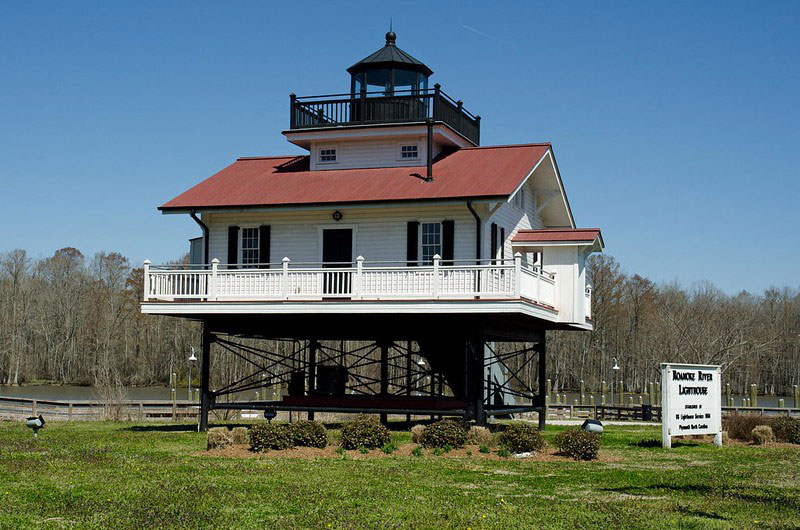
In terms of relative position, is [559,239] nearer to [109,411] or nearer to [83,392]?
[109,411]

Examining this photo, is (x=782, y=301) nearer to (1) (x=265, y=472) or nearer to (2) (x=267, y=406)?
(2) (x=267, y=406)

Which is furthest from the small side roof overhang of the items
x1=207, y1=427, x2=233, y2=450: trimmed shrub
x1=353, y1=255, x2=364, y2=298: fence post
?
x1=207, y1=427, x2=233, y2=450: trimmed shrub

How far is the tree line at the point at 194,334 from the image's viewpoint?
92000mm

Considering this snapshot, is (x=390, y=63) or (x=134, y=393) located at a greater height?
(x=390, y=63)

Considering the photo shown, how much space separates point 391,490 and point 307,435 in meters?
6.96

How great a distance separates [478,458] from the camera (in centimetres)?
2255

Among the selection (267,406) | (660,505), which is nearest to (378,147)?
(267,406)

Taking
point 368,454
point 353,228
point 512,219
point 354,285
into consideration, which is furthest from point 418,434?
point 512,219

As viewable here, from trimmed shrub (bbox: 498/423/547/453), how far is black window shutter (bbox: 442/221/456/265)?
7409mm

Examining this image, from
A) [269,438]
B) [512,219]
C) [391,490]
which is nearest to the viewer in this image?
[391,490]

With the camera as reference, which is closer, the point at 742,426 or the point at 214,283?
the point at 742,426

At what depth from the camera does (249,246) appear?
32188 mm

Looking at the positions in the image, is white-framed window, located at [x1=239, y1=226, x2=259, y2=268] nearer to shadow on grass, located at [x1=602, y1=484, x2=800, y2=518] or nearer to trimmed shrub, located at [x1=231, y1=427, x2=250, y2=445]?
trimmed shrub, located at [x1=231, y1=427, x2=250, y2=445]

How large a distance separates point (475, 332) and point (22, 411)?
83.0 feet
